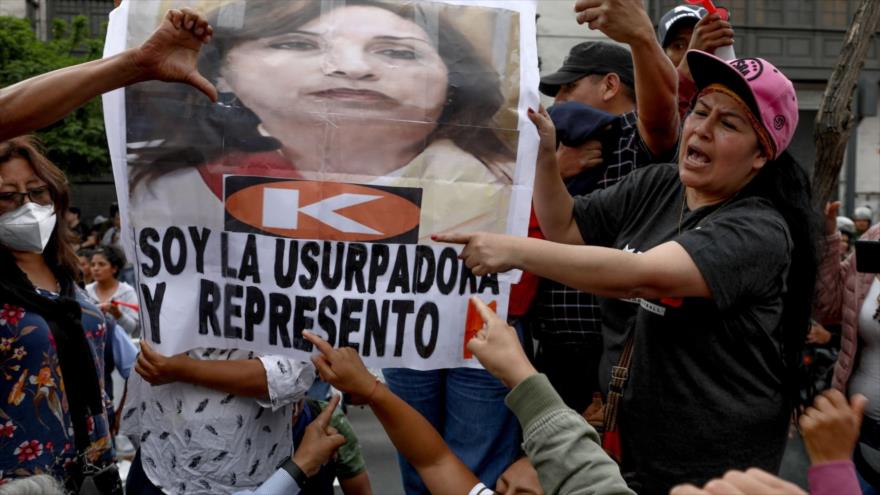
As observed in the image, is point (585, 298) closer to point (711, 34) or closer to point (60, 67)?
point (711, 34)

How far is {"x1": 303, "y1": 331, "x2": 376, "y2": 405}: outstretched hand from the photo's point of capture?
2559 mm

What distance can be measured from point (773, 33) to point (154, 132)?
71.9ft

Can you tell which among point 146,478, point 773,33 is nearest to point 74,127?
point 773,33

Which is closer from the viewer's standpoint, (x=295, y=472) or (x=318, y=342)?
(x=318, y=342)

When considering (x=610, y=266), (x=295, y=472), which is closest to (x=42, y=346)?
(x=295, y=472)

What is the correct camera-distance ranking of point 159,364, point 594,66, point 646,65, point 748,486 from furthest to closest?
point 594,66, point 159,364, point 646,65, point 748,486

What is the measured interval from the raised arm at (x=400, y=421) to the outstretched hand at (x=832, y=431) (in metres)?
1.01

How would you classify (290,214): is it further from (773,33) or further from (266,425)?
(773,33)

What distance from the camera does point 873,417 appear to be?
11.9 ft

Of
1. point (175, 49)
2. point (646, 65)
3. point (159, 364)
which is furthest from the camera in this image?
point (159, 364)

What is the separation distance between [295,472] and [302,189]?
2.90 feet

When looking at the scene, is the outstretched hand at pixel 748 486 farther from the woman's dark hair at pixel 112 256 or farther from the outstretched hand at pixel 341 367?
the woman's dark hair at pixel 112 256

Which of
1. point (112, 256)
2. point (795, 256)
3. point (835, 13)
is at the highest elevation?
point (835, 13)

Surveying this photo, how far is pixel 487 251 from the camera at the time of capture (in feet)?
7.35
